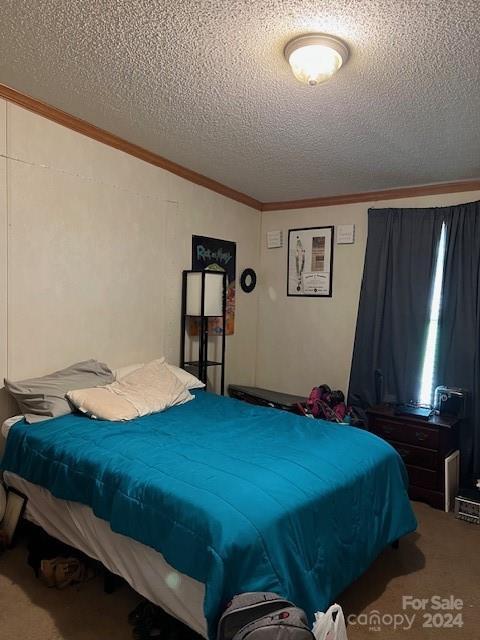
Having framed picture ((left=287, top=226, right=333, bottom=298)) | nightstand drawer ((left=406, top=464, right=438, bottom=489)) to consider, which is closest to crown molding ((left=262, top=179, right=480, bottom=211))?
framed picture ((left=287, top=226, right=333, bottom=298))

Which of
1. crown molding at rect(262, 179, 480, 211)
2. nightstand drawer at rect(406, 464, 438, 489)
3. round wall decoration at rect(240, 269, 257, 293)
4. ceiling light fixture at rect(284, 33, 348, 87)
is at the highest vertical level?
ceiling light fixture at rect(284, 33, 348, 87)

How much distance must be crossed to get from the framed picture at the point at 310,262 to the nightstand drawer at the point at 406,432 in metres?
1.36

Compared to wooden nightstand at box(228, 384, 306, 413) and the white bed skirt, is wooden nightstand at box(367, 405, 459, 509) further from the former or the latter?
the white bed skirt

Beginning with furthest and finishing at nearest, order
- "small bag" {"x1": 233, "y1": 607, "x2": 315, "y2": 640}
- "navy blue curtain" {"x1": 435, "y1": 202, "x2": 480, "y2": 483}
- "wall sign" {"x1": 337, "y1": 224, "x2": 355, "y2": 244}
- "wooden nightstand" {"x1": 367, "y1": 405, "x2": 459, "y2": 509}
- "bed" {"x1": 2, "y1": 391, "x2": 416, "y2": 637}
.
→ "wall sign" {"x1": 337, "y1": 224, "x2": 355, "y2": 244}
"navy blue curtain" {"x1": 435, "y1": 202, "x2": 480, "y2": 483}
"wooden nightstand" {"x1": 367, "y1": 405, "x2": 459, "y2": 509}
"bed" {"x1": 2, "y1": 391, "x2": 416, "y2": 637}
"small bag" {"x1": 233, "y1": 607, "x2": 315, "y2": 640}

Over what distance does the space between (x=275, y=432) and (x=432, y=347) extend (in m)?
1.83

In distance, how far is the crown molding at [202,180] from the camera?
2.77m

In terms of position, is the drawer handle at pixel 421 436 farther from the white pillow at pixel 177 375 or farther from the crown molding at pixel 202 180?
the crown molding at pixel 202 180

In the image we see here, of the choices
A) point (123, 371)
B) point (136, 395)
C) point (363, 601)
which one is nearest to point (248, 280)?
point (123, 371)

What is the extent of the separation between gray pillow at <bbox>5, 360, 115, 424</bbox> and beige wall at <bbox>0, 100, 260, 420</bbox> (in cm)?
13

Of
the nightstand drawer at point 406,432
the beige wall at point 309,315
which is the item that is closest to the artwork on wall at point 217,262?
the beige wall at point 309,315

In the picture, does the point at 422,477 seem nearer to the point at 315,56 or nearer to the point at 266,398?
the point at 266,398

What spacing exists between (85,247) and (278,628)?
256cm

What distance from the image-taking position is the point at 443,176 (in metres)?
3.50

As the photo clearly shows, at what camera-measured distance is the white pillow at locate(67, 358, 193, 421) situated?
8.87 feet
